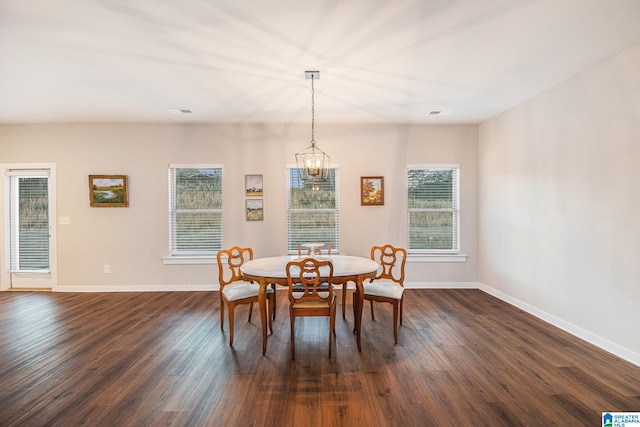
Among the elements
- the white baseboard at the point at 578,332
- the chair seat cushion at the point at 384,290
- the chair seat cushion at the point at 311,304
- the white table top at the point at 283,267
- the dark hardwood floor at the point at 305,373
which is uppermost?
the white table top at the point at 283,267

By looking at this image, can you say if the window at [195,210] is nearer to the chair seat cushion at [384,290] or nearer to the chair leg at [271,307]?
the chair leg at [271,307]

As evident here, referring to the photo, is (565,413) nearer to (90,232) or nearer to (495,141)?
(495,141)

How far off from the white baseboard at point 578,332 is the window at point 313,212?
2630 mm

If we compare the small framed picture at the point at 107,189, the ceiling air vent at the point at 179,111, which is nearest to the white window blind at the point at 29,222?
the small framed picture at the point at 107,189

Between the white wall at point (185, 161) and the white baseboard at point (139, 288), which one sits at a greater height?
the white wall at point (185, 161)

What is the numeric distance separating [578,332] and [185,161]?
18.5ft

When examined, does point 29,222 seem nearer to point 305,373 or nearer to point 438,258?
point 305,373

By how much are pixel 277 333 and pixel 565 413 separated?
245 centimetres

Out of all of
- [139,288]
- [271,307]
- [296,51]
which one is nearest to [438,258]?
[271,307]

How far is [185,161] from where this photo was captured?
5109 millimetres

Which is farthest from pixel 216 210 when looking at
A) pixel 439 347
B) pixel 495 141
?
pixel 495 141

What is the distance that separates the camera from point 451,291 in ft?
16.4

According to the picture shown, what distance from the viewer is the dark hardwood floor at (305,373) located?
204cm

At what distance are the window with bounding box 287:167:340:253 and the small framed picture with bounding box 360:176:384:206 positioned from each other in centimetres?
41
